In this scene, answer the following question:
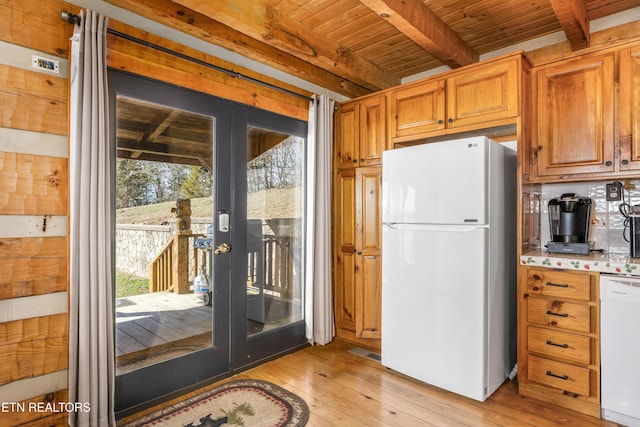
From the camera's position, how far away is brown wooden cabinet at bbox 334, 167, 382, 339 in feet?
10.3

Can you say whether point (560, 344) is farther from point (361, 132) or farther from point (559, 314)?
point (361, 132)

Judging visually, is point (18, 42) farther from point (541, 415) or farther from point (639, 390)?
point (639, 390)

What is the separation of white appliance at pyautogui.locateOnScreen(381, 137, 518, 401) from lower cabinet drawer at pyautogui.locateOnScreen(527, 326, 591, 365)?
0.64 feet

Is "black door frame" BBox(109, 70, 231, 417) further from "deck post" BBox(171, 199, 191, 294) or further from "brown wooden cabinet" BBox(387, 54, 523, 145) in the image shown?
"brown wooden cabinet" BBox(387, 54, 523, 145)

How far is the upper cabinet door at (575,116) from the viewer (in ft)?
7.53

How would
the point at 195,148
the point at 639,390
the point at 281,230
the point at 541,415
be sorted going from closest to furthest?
the point at 639,390 → the point at 541,415 → the point at 195,148 → the point at 281,230

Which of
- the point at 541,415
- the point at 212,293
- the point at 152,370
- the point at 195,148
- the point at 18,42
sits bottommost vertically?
the point at 541,415

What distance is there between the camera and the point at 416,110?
287 centimetres

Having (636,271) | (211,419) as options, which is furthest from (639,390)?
(211,419)

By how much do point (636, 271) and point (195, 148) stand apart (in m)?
2.79

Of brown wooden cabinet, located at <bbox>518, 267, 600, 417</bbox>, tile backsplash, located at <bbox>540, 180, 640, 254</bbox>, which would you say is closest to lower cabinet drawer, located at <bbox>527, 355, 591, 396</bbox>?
brown wooden cabinet, located at <bbox>518, 267, 600, 417</bbox>

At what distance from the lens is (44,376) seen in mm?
1896

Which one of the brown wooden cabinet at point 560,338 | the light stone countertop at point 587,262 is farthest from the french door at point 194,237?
the light stone countertop at point 587,262

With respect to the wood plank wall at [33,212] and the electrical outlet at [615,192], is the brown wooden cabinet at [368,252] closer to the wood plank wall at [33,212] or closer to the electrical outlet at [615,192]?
the electrical outlet at [615,192]
